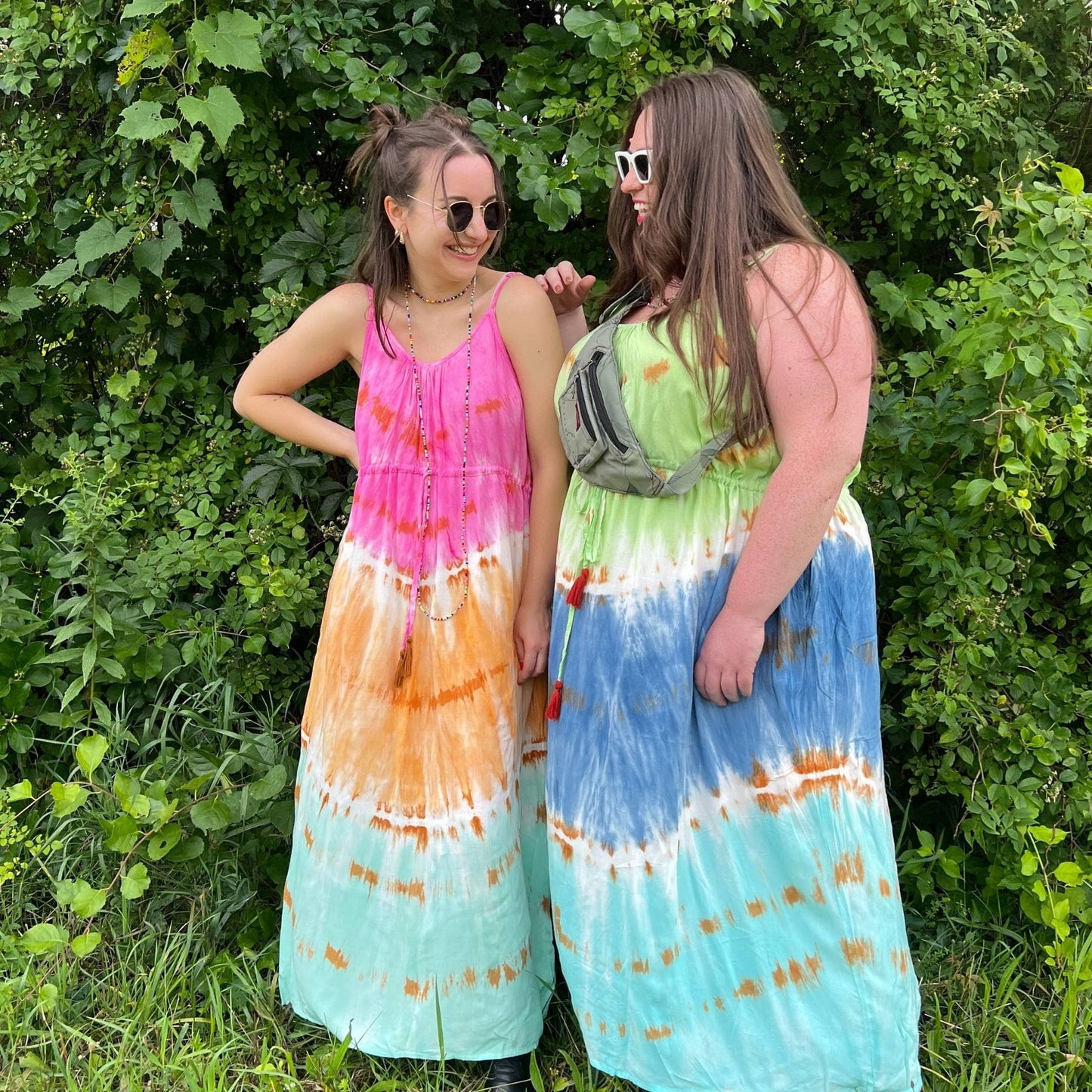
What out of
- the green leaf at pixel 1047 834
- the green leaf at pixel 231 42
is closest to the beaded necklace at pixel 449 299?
the green leaf at pixel 231 42

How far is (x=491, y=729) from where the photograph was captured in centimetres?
200

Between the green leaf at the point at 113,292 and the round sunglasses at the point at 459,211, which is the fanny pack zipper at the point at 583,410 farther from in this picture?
the green leaf at the point at 113,292

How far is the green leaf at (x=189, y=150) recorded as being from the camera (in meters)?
2.39

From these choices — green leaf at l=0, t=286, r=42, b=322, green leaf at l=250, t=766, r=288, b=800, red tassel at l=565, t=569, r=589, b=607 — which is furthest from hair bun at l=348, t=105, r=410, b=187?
green leaf at l=250, t=766, r=288, b=800

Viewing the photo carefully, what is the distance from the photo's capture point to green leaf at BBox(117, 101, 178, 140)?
2369 millimetres

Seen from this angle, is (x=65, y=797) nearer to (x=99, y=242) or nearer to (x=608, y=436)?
(x=99, y=242)

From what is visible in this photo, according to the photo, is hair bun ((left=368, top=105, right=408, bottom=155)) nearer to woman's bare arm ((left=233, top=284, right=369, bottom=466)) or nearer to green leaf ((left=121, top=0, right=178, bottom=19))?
woman's bare arm ((left=233, top=284, right=369, bottom=466))

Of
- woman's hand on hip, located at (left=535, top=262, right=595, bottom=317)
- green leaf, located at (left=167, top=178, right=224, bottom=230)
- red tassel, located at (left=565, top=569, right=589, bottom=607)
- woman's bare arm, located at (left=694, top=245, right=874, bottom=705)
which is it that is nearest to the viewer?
woman's bare arm, located at (left=694, top=245, right=874, bottom=705)

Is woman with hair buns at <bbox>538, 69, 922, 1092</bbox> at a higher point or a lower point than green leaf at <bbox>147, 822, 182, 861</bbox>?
higher

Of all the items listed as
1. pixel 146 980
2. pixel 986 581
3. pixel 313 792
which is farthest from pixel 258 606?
pixel 986 581

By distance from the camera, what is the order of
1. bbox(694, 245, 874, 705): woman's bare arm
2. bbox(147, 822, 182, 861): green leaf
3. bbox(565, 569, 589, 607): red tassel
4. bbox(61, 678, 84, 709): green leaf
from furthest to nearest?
bbox(61, 678, 84, 709): green leaf
bbox(147, 822, 182, 861): green leaf
bbox(565, 569, 589, 607): red tassel
bbox(694, 245, 874, 705): woman's bare arm

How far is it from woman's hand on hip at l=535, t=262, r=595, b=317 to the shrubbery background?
0.34 m

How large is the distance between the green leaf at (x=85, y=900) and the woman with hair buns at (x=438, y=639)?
1.70 ft

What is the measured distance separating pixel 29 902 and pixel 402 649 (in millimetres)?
1307
